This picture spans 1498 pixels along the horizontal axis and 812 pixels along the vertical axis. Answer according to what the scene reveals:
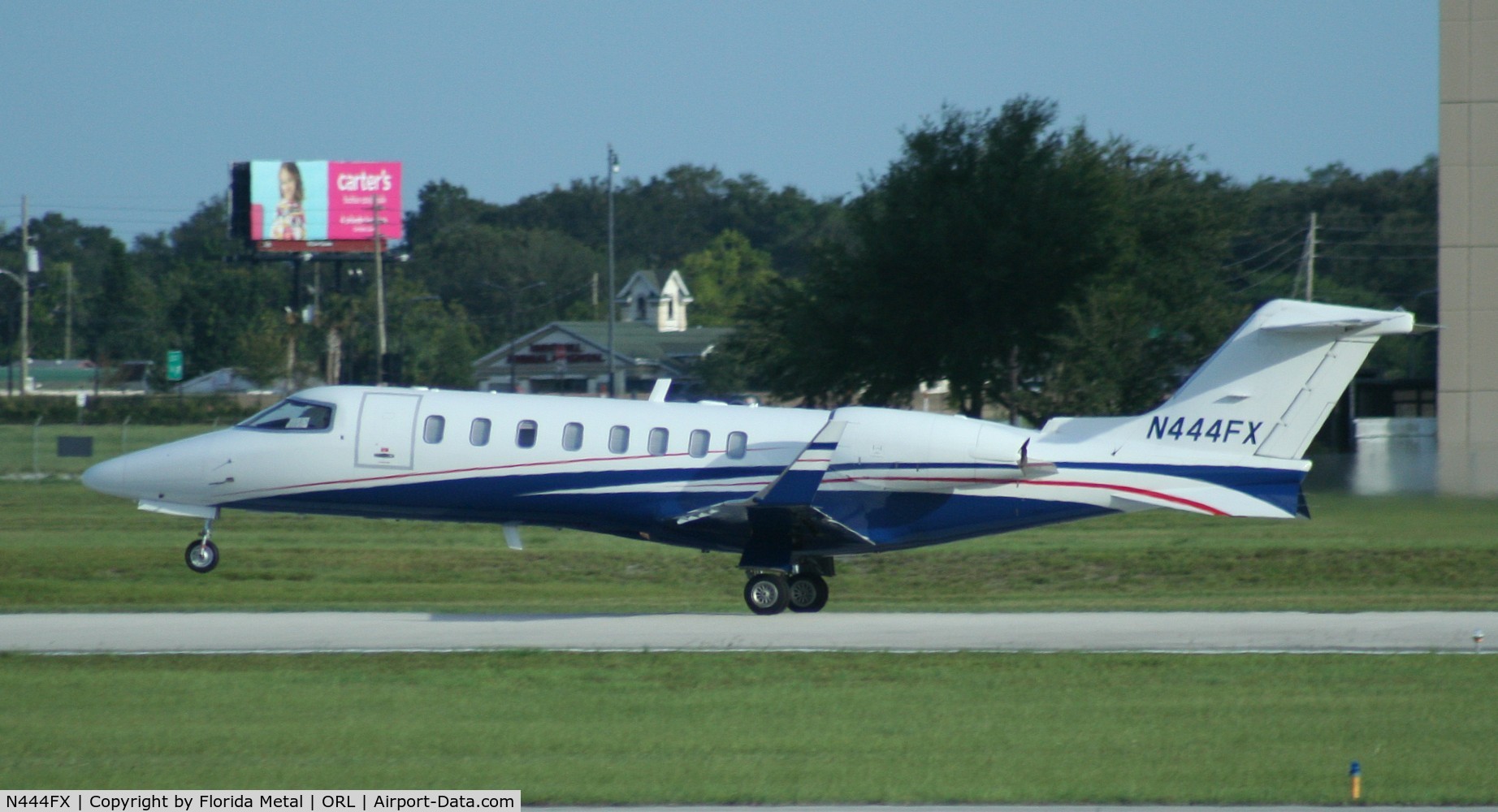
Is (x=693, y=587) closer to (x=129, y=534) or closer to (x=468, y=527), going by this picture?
(x=468, y=527)

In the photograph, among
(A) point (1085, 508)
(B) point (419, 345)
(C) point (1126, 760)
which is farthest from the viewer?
(B) point (419, 345)

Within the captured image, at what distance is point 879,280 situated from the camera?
4019 cm

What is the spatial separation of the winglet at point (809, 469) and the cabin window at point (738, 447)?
105cm

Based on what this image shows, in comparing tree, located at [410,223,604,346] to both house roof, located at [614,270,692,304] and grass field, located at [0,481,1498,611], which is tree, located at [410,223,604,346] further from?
grass field, located at [0,481,1498,611]

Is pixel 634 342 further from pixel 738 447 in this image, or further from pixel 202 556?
pixel 738 447

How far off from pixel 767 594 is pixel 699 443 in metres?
2.04

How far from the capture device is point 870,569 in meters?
26.3

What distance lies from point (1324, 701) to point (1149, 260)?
3391 cm

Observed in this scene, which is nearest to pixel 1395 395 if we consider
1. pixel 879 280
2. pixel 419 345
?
pixel 879 280

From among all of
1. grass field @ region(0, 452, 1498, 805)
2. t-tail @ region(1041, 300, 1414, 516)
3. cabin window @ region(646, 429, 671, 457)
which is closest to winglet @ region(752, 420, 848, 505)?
cabin window @ region(646, 429, 671, 457)

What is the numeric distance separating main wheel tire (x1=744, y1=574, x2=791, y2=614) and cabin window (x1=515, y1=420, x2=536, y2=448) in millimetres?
3229

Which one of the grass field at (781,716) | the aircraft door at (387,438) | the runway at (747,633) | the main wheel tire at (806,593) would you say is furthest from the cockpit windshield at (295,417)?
the main wheel tire at (806,593)

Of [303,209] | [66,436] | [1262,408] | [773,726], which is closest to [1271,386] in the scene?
[1262,408]

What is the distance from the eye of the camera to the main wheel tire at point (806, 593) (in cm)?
1966
